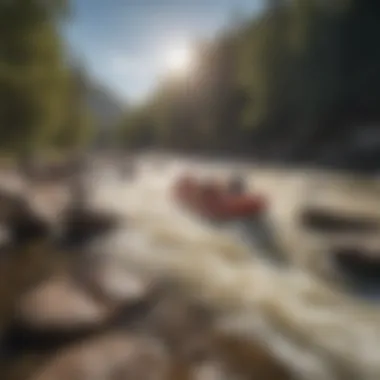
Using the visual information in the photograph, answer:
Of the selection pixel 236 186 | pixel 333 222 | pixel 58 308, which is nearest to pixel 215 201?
pixel 236 186

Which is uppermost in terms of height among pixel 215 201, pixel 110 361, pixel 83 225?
pixel 215 201

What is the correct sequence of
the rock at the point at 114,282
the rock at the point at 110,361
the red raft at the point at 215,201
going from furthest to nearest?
the red raft at the point at 215,201 < the rock at the point at 114,282 < the rock at the point at 110,361

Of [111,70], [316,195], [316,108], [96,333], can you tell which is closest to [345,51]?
[316,108]

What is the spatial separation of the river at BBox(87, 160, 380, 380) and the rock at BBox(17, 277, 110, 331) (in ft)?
0.49

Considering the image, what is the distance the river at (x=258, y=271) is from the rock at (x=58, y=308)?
148 millimetres

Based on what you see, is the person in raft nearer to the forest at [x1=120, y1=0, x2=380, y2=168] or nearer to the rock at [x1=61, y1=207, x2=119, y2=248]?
the forest at [x1=120, y1=0, x2=380, y2=168]

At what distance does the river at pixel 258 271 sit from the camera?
5.07 ft

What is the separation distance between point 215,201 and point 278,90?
395 mm

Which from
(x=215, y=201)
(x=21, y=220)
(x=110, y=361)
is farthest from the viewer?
(x=215, y=201)

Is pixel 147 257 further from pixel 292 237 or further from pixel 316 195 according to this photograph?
pixel 316 195

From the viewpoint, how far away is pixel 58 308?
148 cm

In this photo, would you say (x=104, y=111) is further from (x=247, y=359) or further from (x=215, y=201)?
(x=247, y=359)

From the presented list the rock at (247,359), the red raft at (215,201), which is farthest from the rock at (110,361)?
the red raft at (215,201)

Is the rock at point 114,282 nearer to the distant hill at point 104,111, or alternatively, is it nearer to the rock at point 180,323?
the rock at point 180,323
